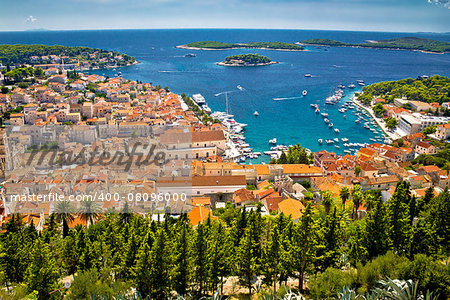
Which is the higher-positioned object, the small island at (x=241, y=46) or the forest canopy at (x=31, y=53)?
the small island at (x=241, y=46)

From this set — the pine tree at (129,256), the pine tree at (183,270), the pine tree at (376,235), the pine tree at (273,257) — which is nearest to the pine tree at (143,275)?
the pine tree at (183,270)

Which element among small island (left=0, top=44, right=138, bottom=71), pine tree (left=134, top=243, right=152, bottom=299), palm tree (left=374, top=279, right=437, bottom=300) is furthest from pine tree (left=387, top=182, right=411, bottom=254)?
small island (left=0, top=44, right=138, bottom=71)

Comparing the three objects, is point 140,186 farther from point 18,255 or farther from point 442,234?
point 442,234

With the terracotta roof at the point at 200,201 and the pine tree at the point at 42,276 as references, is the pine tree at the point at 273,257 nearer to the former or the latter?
the pine tree at the point at 42,276

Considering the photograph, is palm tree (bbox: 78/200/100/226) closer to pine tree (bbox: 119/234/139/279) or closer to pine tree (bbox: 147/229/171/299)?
pine tree (bbox: 119/234/139/279)

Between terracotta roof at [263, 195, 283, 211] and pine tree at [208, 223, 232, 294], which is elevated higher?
pine tree at [208, 223, 232, 294]

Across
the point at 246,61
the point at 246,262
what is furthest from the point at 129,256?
the point at 246,61

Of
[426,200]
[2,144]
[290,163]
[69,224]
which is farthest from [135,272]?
[2,144]

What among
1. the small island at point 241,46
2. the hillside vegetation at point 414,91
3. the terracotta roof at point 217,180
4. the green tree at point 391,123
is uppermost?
the small island at point 241,46

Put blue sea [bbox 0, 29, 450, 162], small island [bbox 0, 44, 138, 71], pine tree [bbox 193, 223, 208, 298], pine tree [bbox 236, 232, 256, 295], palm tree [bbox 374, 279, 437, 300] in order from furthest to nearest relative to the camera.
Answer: small island [bbox 0, 44, 138, 71] → blue sea [bbox 0, 29, 450, 162] → pine tree [bbox 236, 232, 256, 295] → pine tree [bbox 193, 223, 208, 298] → palm tree [bbox 374, 279, 437, 300]

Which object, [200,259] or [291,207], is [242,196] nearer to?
[291,207]

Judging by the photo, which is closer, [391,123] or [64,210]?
[64,210]
